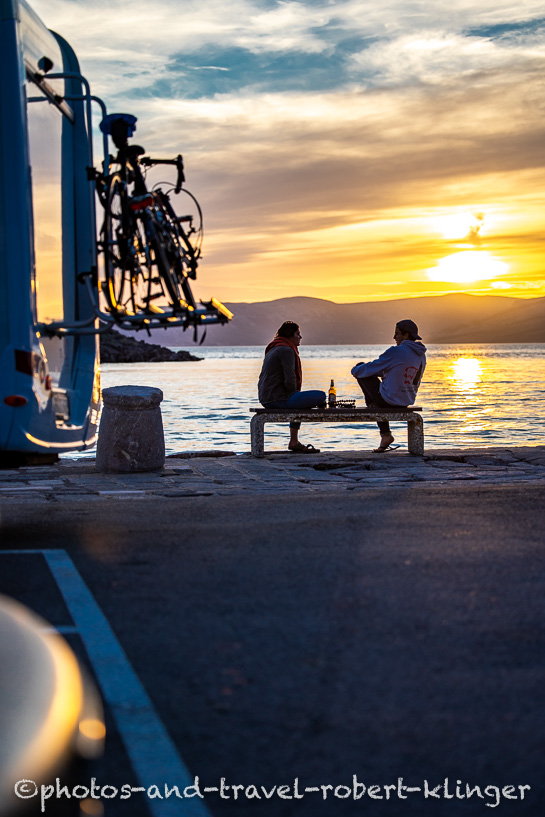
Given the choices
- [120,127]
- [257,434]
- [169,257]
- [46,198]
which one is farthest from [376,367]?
[46,198]

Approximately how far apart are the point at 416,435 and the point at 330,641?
8.76m

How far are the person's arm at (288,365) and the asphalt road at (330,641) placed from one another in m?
5.76

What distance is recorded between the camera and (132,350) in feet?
525

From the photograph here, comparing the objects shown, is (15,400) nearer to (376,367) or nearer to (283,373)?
(283,373)

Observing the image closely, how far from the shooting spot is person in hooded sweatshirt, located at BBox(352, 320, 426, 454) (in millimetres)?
12906

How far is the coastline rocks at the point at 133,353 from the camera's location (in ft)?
492

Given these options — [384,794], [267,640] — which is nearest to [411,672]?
[267,640]

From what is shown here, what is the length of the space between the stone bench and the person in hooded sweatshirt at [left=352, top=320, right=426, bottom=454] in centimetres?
19

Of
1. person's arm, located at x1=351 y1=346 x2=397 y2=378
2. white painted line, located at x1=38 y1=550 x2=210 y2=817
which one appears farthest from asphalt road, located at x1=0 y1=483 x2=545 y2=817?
person's arm, located at x1=351 y1=346 x2=397 y2=378

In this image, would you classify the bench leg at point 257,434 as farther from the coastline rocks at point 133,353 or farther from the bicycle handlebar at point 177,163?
the coastline rocks at point 133,353

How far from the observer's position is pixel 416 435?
41.8 feet

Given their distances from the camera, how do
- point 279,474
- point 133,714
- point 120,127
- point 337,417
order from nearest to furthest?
point 133,714
point 120,127
point 279,474
point 337,417

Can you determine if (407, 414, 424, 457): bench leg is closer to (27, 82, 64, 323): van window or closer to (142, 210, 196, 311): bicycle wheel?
(142, 210, 196, 311): bicycle wheel

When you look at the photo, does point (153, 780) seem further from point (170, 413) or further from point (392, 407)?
point (170, 413)
